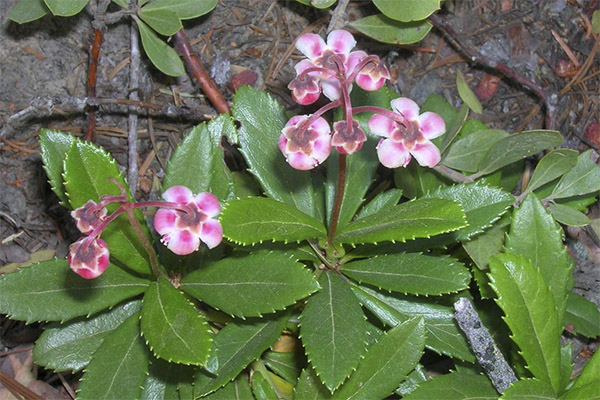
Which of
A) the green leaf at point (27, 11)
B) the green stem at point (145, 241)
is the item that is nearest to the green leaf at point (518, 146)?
the green stem at point (145, 241)

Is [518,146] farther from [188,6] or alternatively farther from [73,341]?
[73,341]

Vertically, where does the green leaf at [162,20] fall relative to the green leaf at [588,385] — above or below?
above

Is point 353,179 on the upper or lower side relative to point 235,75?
upper

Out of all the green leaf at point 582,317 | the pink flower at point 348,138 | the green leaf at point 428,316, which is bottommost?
the green leaf at point 582,317

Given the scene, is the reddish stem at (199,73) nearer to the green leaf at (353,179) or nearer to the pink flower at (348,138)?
the green leaf at (353,179)

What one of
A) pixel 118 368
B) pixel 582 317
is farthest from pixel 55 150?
pixel 582 317

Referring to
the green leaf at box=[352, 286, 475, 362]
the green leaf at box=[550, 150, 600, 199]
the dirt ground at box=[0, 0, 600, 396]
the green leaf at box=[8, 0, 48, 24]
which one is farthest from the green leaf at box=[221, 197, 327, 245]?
the green leaf at box=[8, 0, 48, 24]

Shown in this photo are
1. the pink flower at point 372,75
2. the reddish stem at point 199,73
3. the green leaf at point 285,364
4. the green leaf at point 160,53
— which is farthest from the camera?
the reddish stem at point 199,73
